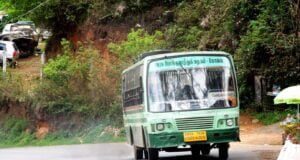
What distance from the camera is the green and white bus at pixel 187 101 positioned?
54.4ft

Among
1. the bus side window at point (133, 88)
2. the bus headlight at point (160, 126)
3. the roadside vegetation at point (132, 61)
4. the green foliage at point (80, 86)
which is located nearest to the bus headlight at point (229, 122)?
the bus headlight at point (160, 126)

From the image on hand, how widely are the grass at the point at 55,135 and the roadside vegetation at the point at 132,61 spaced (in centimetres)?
5

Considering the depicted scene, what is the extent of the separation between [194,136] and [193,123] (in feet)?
1.08

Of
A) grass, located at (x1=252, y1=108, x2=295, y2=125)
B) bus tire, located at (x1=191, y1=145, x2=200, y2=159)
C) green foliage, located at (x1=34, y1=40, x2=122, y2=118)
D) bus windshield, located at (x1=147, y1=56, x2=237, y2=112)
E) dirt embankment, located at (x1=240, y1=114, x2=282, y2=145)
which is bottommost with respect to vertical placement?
bus tire, located at (x1=191, y1=145, x2=200, y2=159)

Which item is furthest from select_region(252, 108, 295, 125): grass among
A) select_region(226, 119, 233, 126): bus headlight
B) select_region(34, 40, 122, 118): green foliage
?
select_region(226, 119, 233, 126): bus headlight

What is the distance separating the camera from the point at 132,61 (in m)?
34.9

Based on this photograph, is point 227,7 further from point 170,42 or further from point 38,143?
point 38,143

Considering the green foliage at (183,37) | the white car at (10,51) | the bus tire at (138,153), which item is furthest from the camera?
the white car at (10,51)

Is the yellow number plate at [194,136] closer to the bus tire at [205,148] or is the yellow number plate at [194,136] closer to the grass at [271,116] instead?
the bus tire at [205,148]

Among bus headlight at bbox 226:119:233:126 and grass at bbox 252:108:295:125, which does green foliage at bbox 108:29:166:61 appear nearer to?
Result: grass at bbox 252:108:295:125

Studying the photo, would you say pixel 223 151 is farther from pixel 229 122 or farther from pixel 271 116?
pixel 271 116

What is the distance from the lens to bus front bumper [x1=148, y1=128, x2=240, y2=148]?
1655 cm

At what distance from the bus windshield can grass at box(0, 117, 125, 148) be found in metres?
15.3

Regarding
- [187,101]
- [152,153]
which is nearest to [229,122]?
[187,101]
